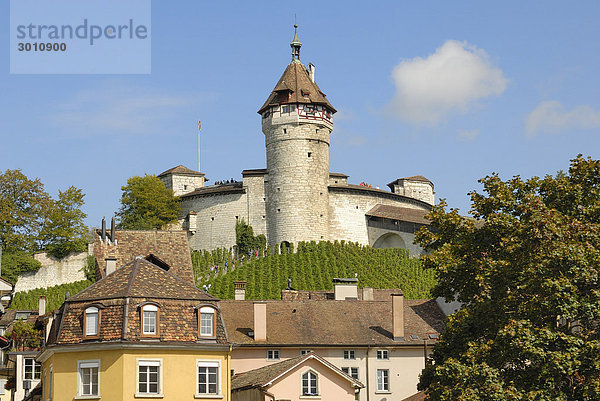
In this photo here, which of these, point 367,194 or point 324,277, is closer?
point 324,277

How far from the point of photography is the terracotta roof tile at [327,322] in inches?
1763

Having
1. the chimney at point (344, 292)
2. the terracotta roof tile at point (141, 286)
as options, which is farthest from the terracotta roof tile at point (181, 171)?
the terracotta roof tile at point (141, 286)

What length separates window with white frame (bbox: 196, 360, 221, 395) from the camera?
3328 cm

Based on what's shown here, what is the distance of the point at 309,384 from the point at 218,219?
60790 mm

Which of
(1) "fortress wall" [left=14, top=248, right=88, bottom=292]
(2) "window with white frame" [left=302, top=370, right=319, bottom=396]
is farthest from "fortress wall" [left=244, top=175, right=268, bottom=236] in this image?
(2) "window with white frame" [left=302, top=370, right=319, bottom=396]

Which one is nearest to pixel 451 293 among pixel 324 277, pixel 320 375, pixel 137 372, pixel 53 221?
pixel 320 375

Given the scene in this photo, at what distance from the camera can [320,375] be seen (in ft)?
127

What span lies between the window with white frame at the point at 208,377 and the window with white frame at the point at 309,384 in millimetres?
5609

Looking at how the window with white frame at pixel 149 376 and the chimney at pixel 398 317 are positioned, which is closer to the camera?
the window with white frame at pixel 149 376

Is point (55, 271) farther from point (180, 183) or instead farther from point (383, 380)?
point (383, 380)

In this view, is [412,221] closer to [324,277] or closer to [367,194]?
[367,194]

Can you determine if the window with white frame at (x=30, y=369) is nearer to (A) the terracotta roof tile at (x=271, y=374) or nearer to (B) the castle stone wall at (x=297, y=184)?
(A) the terracotta roof tile at (x=271, y=374)

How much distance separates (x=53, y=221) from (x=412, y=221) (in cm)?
3127

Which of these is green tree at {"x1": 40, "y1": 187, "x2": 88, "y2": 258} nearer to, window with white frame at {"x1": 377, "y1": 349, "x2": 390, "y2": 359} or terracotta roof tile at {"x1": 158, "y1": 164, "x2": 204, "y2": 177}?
terracotta roof tile at {"x1": 158, "y1": 164, "x2": 204, "y2": 177}
